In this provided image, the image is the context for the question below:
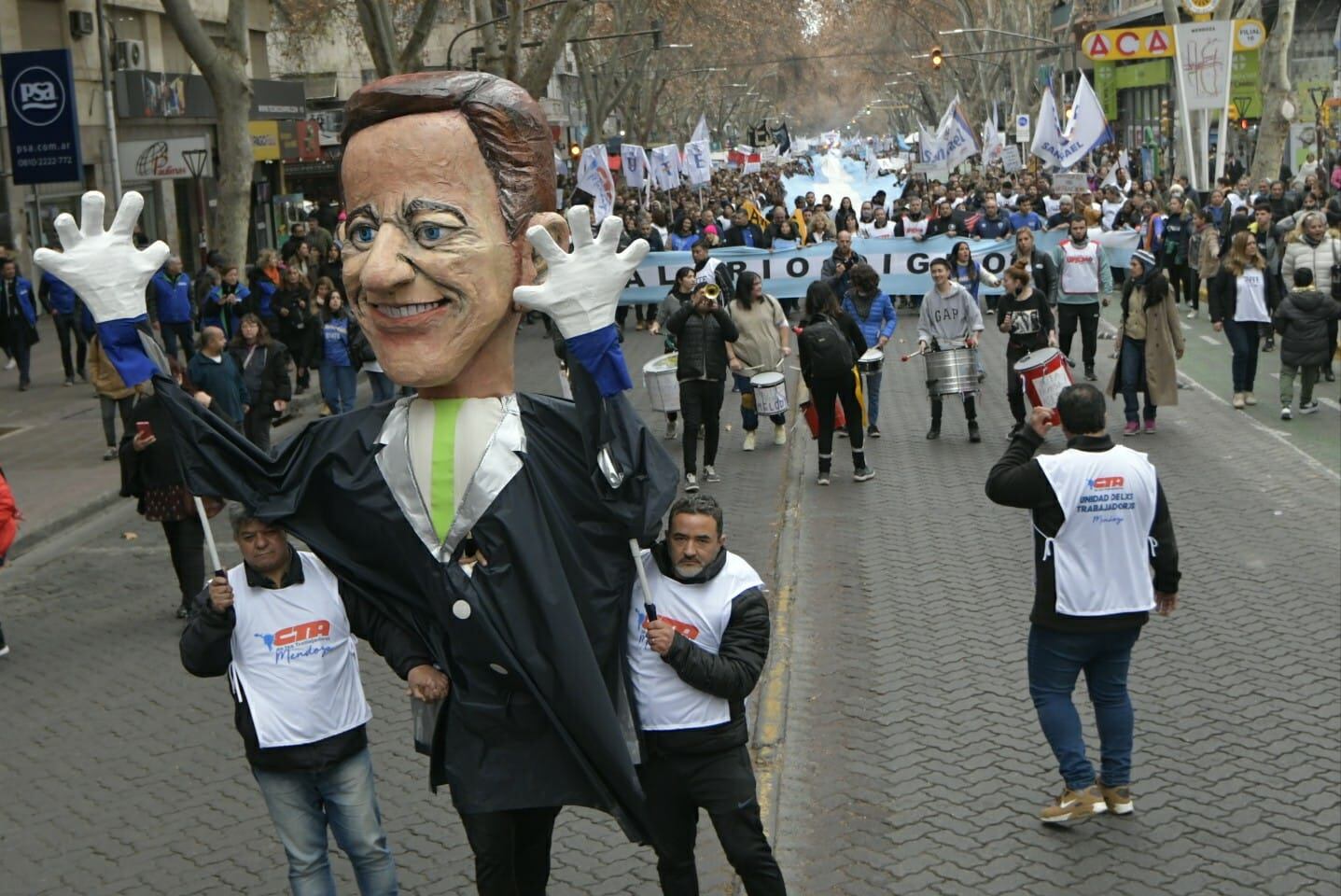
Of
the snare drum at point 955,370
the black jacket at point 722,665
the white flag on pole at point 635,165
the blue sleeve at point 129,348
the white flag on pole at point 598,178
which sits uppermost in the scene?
the white flag on pole at point 635,165

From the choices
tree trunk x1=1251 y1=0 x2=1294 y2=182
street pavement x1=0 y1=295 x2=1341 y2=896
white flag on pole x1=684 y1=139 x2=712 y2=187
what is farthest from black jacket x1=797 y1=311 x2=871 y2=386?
white flag on pole x1=684 y1=139 x2=712 y2=187

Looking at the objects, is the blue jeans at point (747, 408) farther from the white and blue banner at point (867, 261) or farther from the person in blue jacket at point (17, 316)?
the person in blue jacket at point (17, 316)

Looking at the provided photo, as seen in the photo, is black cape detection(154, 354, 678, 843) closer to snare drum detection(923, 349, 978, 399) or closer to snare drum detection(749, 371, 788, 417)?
snare drum detection(749, 371, 788, 417)

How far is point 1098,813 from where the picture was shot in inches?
272

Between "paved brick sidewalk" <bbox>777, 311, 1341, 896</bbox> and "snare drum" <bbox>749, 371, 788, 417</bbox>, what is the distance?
162cm

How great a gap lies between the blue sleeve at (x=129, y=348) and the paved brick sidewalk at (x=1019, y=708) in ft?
10.2

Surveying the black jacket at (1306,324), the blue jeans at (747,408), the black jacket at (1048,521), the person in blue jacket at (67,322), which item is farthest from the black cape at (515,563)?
the person in blue jacket at (67,322)

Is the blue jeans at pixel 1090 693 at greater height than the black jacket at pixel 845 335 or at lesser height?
lesser

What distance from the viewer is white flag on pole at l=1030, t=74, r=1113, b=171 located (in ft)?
99.5

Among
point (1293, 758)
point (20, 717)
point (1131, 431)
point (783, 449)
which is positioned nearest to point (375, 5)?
point (783, 449)

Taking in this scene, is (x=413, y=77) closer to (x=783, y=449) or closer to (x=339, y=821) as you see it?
(x=339, y=821)

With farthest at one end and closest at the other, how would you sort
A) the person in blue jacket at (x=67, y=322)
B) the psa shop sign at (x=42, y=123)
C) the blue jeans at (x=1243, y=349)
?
the person in blue jacket at (x=67, y=322)
the psa shop sign at (x=42, y=123)
the blue jeans at (x=1243, y=349)

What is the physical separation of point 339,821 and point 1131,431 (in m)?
11.4

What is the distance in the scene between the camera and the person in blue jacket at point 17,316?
67.1 feet
